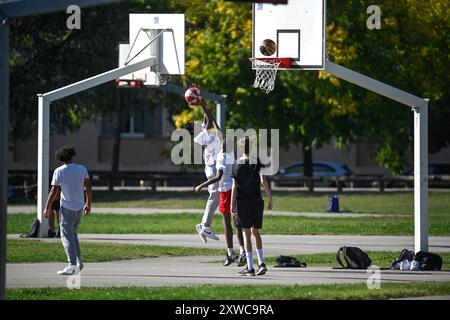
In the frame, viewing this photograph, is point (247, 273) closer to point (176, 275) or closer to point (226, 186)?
point (176, 275)

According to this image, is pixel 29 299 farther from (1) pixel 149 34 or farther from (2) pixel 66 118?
(2) pixel 66 118

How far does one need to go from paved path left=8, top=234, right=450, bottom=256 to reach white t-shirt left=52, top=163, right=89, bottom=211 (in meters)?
5.56

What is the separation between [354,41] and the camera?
46.0 metres

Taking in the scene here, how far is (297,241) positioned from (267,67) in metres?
5.10

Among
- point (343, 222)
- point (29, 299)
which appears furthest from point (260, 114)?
point (29, 299)

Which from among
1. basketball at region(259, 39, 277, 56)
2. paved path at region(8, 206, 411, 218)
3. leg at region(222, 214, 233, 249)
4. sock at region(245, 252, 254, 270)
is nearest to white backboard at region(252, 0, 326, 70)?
basketball at region(259, 39, 277, 56)

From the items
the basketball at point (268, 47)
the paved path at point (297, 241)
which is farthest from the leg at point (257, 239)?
the basketball at point (268, 47)

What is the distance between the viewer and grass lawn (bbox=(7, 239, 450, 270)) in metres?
20.6

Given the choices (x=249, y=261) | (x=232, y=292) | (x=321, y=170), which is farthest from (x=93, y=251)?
(x=321, y=170)

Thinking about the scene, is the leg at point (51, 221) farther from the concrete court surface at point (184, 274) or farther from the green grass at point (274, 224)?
the concrete court surface at point (184, 274)

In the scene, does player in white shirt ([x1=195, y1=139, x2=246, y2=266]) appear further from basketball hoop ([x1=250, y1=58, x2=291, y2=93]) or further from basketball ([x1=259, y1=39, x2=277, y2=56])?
basketball ([x1=259, y1=39, x2=277, y2=56])

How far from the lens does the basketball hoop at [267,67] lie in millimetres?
22094

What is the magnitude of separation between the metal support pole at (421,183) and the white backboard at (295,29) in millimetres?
2519

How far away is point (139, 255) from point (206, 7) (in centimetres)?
2802
